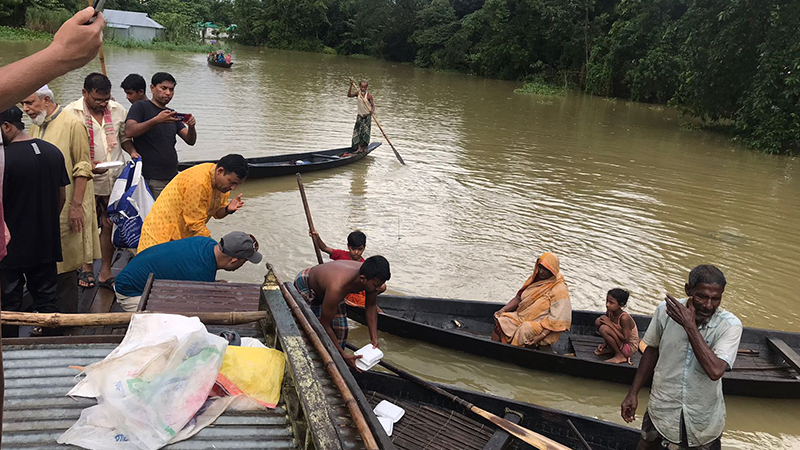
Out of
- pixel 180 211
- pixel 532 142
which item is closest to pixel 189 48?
pixel 532 142

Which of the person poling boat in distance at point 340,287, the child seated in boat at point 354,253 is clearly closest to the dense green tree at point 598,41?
the child seated in boat at point 354,253

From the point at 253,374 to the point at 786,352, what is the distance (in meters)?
5.46

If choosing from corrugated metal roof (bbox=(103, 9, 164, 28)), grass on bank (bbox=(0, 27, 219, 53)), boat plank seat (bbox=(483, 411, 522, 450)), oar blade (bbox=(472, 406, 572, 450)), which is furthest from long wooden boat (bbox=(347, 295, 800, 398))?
corrugated metal roof (bbox=(103, 9, 164, 28))

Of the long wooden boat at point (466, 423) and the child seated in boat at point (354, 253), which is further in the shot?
the child seated in boat at point (354, 253)

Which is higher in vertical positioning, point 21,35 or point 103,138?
point 21,35

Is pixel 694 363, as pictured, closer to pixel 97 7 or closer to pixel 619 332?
pixel 619 332

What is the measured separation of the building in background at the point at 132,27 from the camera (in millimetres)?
37312

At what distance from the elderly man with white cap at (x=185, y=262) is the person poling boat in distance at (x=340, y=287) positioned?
0.55 m

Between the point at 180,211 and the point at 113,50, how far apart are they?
32.2 metres

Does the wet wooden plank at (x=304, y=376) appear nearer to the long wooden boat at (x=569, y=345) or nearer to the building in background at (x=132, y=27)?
the long wooden boat at (x=569, y=345)

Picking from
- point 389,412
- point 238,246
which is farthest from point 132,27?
point 389,412

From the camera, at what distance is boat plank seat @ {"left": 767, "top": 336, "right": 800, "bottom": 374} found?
209 inches

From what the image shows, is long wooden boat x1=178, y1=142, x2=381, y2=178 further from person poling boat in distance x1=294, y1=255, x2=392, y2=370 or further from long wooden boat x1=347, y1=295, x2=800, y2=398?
person poling boat in distance x1=294, y1=255, x2=392, y2=370

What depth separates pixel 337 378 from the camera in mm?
1975
